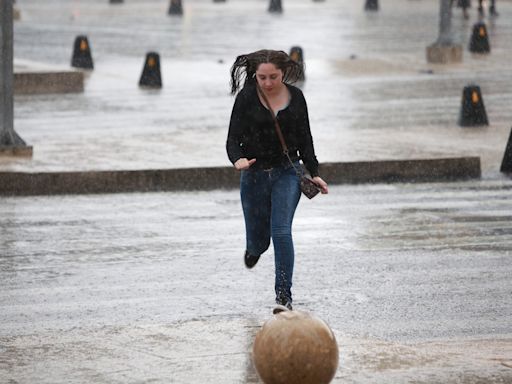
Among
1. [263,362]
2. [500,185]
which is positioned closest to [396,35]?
[500,185]

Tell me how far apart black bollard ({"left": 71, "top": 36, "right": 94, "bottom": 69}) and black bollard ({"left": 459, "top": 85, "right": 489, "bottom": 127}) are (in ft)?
28.6

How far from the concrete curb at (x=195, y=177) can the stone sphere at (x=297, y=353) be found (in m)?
8.30

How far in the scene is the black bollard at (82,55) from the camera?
88.2ft

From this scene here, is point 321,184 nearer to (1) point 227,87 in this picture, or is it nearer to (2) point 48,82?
(2) point 48,82

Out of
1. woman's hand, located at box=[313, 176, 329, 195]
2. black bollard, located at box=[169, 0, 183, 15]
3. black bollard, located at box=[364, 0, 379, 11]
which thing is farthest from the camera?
black bollard, located at box=[364, 0, 379, 11]

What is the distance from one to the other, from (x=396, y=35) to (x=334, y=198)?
19.6 m

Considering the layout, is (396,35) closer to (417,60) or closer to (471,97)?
(417,60)

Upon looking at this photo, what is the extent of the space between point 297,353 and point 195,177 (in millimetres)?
8595

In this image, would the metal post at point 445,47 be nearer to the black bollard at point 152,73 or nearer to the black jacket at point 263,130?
the black bollard at point 152,73

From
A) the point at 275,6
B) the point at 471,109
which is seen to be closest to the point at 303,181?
the point at 471,109

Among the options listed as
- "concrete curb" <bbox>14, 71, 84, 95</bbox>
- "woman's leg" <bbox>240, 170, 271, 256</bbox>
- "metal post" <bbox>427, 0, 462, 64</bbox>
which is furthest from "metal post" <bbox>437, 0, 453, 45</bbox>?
"woman's leg" <bbox>240, 170, 271, 256</bbox>

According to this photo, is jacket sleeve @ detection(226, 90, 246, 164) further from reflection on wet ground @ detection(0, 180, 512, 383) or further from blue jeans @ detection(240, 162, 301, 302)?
reflection on wet ground @ detection(0, 180, 512, 383)

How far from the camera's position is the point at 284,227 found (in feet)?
32.8

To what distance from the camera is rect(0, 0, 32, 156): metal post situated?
16828 millimetres
